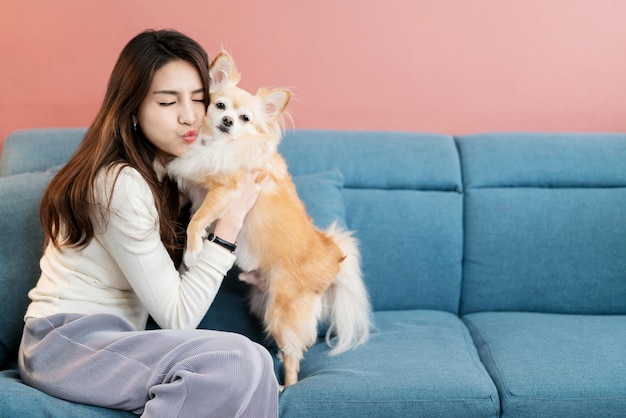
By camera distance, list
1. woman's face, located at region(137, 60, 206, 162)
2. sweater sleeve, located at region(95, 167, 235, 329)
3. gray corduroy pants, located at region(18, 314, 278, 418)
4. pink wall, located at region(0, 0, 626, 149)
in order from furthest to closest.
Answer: pink wall, located at region(0, 0, 626, 149) → woman's face, located at region(137, 60, 206, 162) → sweater sleeve, located at region(95, 167, 235, 329) → gray corduroy pants, located at region(18, 314, 278, 418)

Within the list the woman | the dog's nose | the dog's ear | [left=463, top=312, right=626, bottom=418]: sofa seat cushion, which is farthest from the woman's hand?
[left=463, top=312, right=626, bottom=418]: sofa seat cushion

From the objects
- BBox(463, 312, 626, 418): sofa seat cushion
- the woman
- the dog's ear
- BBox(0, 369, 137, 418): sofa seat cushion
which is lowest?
BBox(0, 369, 137, 418): sofa seat cushion

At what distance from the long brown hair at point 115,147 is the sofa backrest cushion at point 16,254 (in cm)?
21

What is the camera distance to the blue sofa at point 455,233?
1822 millimetres

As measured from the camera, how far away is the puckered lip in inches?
66.6

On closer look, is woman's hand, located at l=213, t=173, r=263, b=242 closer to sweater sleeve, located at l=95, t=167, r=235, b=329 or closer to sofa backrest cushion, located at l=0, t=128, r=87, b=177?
sweater sleeve, located at l=95, t=167, r=235, b=329

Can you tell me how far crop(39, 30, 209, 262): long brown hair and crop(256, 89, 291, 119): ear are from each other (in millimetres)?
210

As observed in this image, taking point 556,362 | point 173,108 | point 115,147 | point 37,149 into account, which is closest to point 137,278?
point 115,147

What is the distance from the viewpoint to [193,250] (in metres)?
1.65

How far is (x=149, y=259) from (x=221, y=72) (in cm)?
58

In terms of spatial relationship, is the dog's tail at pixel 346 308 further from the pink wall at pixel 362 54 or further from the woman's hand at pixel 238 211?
the pink wall at pixel 362 54

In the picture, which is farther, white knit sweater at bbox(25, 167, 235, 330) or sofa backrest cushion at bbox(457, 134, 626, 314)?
sofa backrest cushion at bbox(457, 134, 626, 314)

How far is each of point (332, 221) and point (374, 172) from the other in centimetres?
30

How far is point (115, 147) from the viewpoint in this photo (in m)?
1.60
